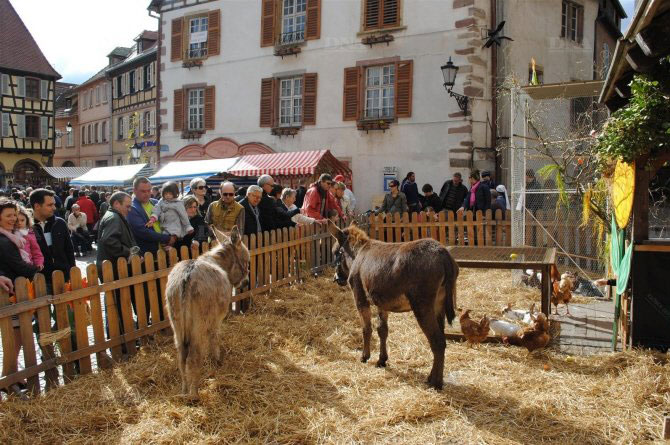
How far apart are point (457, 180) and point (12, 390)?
10.0 m

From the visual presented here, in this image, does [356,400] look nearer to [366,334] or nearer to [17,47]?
[366,334]

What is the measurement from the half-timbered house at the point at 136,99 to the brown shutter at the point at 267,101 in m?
10.8

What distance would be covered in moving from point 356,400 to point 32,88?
4305cm

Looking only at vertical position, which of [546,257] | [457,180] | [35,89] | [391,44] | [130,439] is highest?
[35,89]

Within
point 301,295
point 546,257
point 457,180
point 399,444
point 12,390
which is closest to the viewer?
point 399,444

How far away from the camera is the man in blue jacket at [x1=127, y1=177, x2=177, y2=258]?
6.55 m

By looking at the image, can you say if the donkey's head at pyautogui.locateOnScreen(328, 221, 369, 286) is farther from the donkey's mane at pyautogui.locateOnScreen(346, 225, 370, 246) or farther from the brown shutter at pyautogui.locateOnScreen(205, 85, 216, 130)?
the brown shutter at pyautogui.locateOnScreen(205, 85, 216, 130)

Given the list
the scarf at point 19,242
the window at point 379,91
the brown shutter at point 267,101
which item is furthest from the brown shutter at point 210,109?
the scarf at point 19,242

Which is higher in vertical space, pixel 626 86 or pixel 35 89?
pixel 35 89

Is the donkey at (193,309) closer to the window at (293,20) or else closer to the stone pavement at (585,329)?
the stone pavement at (585,329)

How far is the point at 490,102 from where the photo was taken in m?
15.8

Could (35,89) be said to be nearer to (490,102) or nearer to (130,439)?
(490,102)

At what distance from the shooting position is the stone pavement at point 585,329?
5.64 meters

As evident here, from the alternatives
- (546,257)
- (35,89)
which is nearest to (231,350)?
(546,257)
